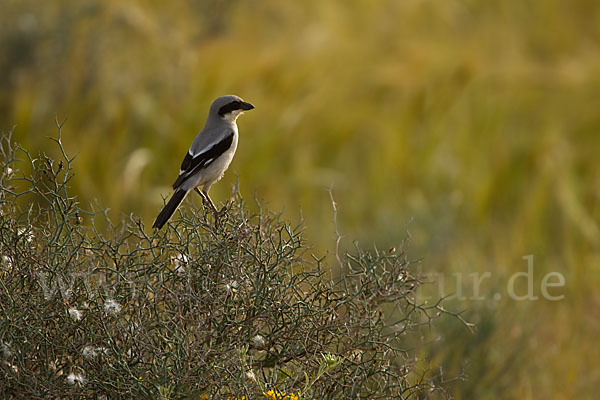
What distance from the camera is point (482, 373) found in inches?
144

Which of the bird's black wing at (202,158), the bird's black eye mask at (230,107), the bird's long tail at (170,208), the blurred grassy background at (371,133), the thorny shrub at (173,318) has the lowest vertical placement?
the thorny shrub at (173,318)

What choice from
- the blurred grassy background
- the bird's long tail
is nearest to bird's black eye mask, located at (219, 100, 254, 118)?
the bird's long tail

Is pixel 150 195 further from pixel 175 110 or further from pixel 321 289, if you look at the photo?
pixel 321 289

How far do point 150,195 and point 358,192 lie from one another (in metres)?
1.72

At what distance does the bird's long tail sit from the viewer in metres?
2.24

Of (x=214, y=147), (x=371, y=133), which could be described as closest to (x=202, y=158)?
(x=214, y=147)

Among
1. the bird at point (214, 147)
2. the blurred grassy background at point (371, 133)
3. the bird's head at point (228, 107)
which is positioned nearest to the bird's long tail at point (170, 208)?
the bird at point (214, 147)

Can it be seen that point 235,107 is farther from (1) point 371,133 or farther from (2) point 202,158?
(1) point 371,133

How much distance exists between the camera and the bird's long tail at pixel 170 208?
2236 millimetres

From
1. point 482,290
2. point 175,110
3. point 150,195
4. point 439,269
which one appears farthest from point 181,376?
point 175,110

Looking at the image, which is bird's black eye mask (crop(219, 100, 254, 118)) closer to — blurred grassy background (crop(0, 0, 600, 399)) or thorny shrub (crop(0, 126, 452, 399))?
thorny shrub (crop(0, 126, 452, 399))

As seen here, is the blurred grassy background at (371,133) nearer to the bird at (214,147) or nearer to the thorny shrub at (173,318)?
the bird at (214,147)

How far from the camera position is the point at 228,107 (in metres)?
2.69

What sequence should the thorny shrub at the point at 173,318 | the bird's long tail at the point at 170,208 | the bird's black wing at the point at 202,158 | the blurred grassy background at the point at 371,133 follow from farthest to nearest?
the blurred grassy background at the point at 371,133
the bird's black wing at the point at 202,158
the bird's long tail at the point at 170,208
the thorny shrub at the point at 173,318
